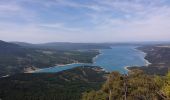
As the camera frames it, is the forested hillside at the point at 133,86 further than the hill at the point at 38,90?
No

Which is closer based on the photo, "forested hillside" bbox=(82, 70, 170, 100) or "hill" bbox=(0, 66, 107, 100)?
"forested hillside" bbox=(82, 70, 170, 100)

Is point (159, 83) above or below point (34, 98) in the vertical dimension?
above

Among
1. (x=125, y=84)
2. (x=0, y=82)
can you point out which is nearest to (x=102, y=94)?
(x=125, y=84)

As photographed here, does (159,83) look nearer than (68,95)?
Yes

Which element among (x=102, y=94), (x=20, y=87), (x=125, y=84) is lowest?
(x=20, y=87)

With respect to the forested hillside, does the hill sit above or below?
below

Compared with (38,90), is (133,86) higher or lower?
higher

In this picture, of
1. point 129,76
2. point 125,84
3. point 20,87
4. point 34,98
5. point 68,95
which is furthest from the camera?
point 20,87

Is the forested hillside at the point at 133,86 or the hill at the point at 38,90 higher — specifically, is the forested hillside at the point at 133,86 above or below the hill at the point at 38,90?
above

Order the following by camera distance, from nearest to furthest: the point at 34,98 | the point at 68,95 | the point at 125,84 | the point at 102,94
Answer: the point at 125,84 < the point at 102,94 < the point at 34,98 < the point at 68,95

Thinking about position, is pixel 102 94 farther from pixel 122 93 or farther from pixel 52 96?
pixel 52 96

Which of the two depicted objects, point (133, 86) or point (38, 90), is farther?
point (38, 90)
